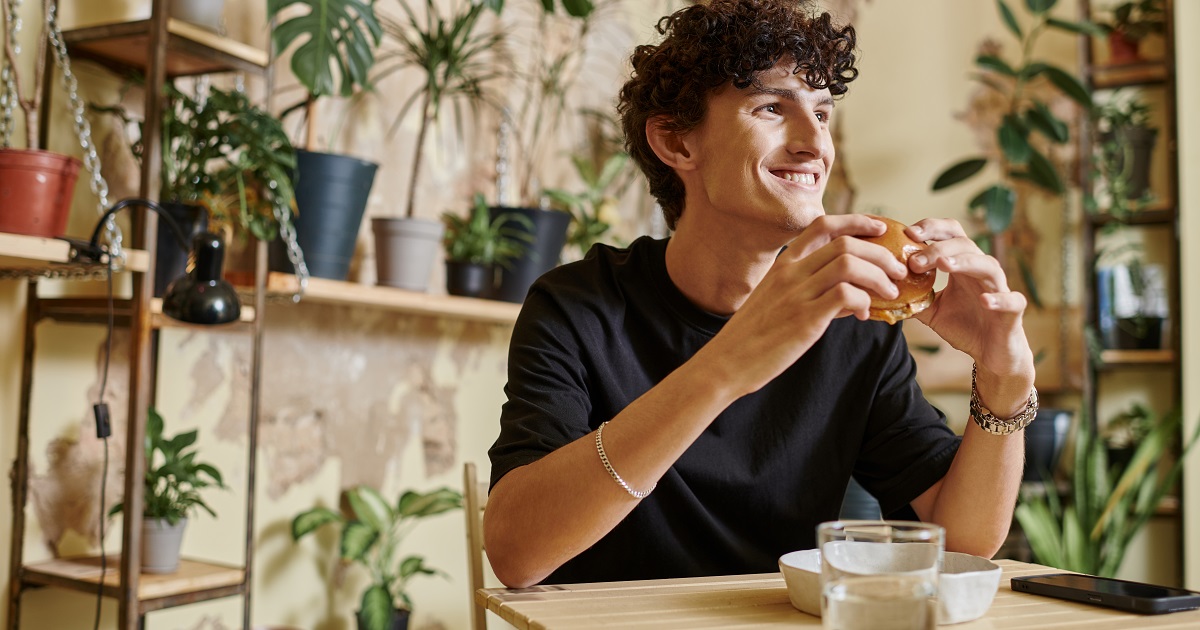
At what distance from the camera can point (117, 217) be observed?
2.27m

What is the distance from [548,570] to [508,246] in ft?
6.04

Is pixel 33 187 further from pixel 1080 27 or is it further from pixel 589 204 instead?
pixel 1080 27

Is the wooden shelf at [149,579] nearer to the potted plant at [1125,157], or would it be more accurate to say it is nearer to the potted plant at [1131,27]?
the potted plant at [1125,157]

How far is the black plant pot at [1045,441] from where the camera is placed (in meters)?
3.54

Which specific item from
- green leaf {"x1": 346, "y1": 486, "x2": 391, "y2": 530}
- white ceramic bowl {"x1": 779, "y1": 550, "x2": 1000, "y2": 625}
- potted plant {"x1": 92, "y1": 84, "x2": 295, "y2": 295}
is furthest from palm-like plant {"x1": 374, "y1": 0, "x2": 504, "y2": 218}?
white ceramic bowl {"x1": 779, "y1": 550, "x2": 1000, "y2": 625}

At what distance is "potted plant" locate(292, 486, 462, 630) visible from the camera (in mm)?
2627

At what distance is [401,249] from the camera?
272 centimetres

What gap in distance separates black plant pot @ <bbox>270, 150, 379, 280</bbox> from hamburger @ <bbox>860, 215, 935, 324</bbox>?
5.16 ft

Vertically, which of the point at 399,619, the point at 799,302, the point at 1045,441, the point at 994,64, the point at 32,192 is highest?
the point at 994,64

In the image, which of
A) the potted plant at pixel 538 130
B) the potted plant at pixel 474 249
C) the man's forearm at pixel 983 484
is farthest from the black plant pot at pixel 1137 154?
the man's forearm at pixel 983 484

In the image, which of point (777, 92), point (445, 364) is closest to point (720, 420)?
point (777, 92)

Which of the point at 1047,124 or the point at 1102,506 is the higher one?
the point at 1047,124

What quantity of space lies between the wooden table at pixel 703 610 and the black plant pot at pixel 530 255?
6.40ft

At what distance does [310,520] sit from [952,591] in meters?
2.00
